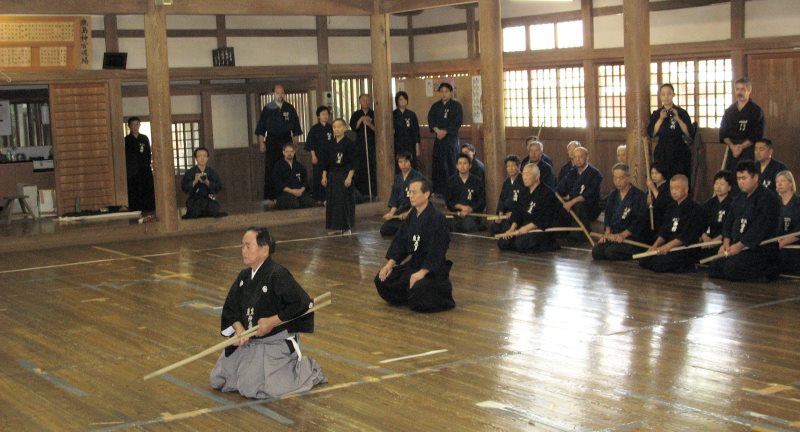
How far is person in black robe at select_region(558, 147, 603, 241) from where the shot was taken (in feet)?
35.2

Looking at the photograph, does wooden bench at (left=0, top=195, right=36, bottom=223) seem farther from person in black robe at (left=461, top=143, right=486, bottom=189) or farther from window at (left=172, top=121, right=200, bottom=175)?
person in black robe at (left=461, top=143, right=486, bottom=189)

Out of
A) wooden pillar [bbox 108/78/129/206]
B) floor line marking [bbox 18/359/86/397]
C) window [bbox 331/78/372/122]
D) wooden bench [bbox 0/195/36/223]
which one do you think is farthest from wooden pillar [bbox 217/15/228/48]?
floor line marking [bbox 18/359/86/397]

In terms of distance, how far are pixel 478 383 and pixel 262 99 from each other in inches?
415

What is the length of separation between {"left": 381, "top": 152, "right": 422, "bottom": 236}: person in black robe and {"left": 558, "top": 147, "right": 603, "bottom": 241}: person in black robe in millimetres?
1590

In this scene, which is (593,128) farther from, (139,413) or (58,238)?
(139,413)

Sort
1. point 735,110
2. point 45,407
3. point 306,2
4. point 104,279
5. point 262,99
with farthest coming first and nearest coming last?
point 262,99
point 306,2
point 735,110
point 104,279
point 45,407

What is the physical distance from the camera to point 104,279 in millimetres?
9250

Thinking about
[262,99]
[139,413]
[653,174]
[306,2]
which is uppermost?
[306,2]

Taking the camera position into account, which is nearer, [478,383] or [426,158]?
[478,383]

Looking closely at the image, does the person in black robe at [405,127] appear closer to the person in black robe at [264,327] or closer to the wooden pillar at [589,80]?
the wooden pillar at [589,80]

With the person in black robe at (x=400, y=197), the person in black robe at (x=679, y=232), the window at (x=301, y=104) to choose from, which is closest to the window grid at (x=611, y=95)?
the person in black robe at (x=400, y=197)

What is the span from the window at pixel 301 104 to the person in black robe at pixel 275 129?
121cm

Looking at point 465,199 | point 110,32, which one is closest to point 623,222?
point 465,199

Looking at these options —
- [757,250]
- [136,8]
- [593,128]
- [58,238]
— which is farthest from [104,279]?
[593,128]
